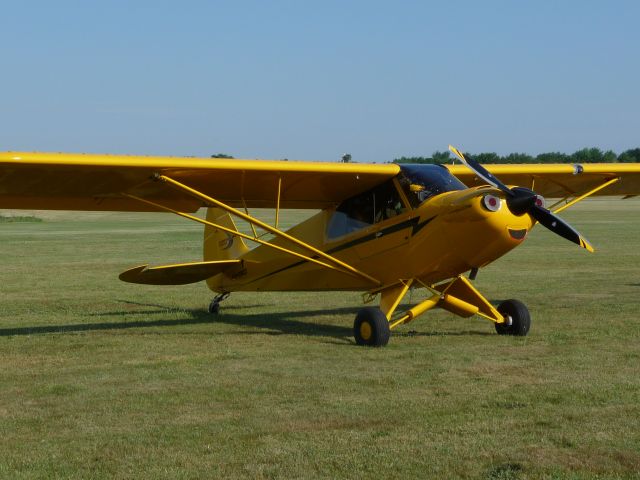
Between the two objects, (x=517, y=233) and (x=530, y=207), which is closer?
(x=530, y=207)

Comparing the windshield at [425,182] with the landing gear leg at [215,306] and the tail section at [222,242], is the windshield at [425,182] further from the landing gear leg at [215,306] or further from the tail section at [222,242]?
the landing gear leg at [215,306]

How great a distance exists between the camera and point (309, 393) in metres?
6.96

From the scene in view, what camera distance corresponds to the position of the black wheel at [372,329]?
9.40 metres

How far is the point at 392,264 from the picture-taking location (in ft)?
34.3

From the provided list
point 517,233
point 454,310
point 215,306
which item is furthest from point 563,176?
point 215,306

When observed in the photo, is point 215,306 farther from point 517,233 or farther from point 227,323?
point 517,233

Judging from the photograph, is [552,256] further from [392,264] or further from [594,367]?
[594,367]

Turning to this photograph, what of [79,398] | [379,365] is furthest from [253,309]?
[79,398]

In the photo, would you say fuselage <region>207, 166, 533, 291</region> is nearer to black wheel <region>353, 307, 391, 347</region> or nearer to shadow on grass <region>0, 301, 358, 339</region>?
shadow on grass <region>0, 301, 358, 339</region>

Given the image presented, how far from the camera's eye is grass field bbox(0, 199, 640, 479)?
5047 mm

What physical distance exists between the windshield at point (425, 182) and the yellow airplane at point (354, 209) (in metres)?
0.01

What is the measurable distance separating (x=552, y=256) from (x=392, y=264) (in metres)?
13.6

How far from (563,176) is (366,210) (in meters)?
3.56

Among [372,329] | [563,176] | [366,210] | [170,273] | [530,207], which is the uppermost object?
[563,176]
